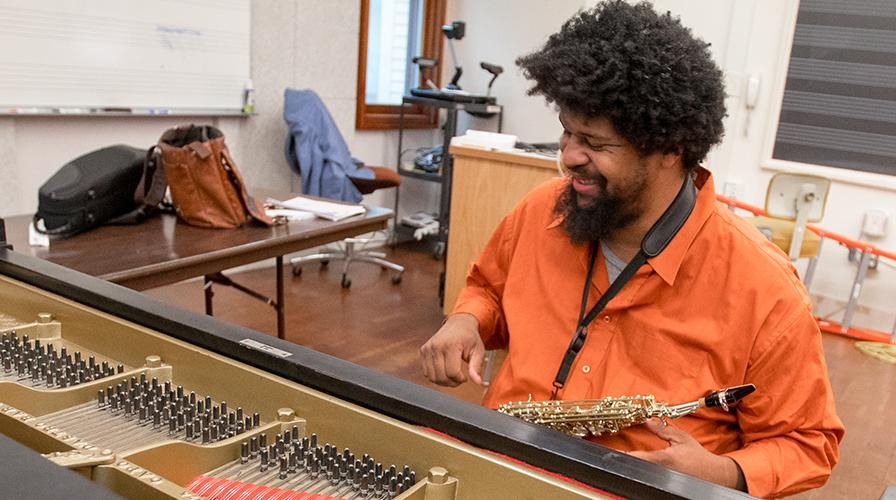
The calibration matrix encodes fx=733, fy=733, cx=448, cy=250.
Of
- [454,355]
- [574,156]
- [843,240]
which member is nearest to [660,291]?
[574,156]

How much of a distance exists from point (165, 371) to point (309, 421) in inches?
10.8

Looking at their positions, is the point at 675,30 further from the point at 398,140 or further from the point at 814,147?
the point at 398,140

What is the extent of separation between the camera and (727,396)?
4.13 ft

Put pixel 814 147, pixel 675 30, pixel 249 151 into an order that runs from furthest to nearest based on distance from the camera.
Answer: pixel 814 147, pixel 249 151, pixel 675 30

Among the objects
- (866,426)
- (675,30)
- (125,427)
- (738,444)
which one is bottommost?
(866,426)

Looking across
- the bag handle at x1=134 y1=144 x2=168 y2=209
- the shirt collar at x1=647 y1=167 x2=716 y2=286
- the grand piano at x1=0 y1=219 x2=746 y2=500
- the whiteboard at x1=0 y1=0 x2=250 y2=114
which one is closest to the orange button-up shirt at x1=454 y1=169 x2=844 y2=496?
the shirt collar at x1=647 y1=167 x2=716 y2=286

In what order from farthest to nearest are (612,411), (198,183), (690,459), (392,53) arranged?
(392,53), (198,183), (612,411), (690,459)

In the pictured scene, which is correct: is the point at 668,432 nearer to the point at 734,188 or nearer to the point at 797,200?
the point at 797,200

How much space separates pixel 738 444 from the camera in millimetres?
1418

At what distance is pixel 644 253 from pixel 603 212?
113 mm

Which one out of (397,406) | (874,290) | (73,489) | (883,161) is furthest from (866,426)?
(73,489)

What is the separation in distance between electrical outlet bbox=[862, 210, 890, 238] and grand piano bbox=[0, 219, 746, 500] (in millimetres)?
4914

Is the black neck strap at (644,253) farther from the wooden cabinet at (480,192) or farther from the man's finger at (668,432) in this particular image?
the wooden cabinet at (480,192)

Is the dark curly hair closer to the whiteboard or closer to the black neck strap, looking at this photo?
the black neck strap
